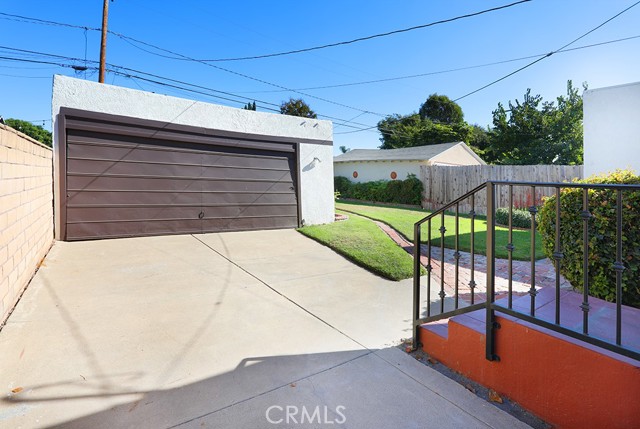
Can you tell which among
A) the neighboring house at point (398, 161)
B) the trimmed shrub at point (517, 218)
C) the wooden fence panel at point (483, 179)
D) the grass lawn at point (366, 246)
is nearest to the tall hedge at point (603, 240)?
the grass lawn at point (366, 246)

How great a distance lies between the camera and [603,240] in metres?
2.91

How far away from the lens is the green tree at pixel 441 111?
118 ft

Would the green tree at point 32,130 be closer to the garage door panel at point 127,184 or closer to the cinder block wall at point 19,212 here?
the garage door panel at point 127,184

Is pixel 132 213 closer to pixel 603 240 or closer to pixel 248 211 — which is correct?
pixel 248 211

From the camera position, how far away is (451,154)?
19734 millimetres

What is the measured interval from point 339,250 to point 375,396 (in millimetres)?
4198

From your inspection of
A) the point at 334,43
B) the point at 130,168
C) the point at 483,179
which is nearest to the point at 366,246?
the point at 130,168

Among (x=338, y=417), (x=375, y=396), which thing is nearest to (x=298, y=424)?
(x=338, y=417)

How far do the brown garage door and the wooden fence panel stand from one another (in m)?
8.17

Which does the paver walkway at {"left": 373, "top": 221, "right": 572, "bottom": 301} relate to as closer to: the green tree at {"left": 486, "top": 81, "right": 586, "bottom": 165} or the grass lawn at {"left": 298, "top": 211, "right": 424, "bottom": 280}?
the grass lawn at {"left": 298, "top": 211, "right": 424, "bottom": 280}

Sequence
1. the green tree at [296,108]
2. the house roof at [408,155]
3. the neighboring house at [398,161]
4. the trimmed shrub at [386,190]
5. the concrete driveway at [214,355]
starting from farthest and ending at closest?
the green tree at [296,108] → the neighboring house at [398,161] → the house roof at [408,155] → the trimmed shrub at [386,190] → the concrete driveway at [214,355]

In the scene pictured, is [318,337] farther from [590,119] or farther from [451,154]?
[451,154]

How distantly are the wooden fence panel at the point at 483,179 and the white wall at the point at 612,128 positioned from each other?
502 centimetres

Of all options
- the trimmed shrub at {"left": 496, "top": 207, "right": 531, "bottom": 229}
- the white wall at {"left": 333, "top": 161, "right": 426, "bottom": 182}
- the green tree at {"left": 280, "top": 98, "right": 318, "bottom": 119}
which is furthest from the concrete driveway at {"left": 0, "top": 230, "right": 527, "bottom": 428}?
the green tree at {"left": 280, "top": 98, "right": 318, "bottom": 119}
